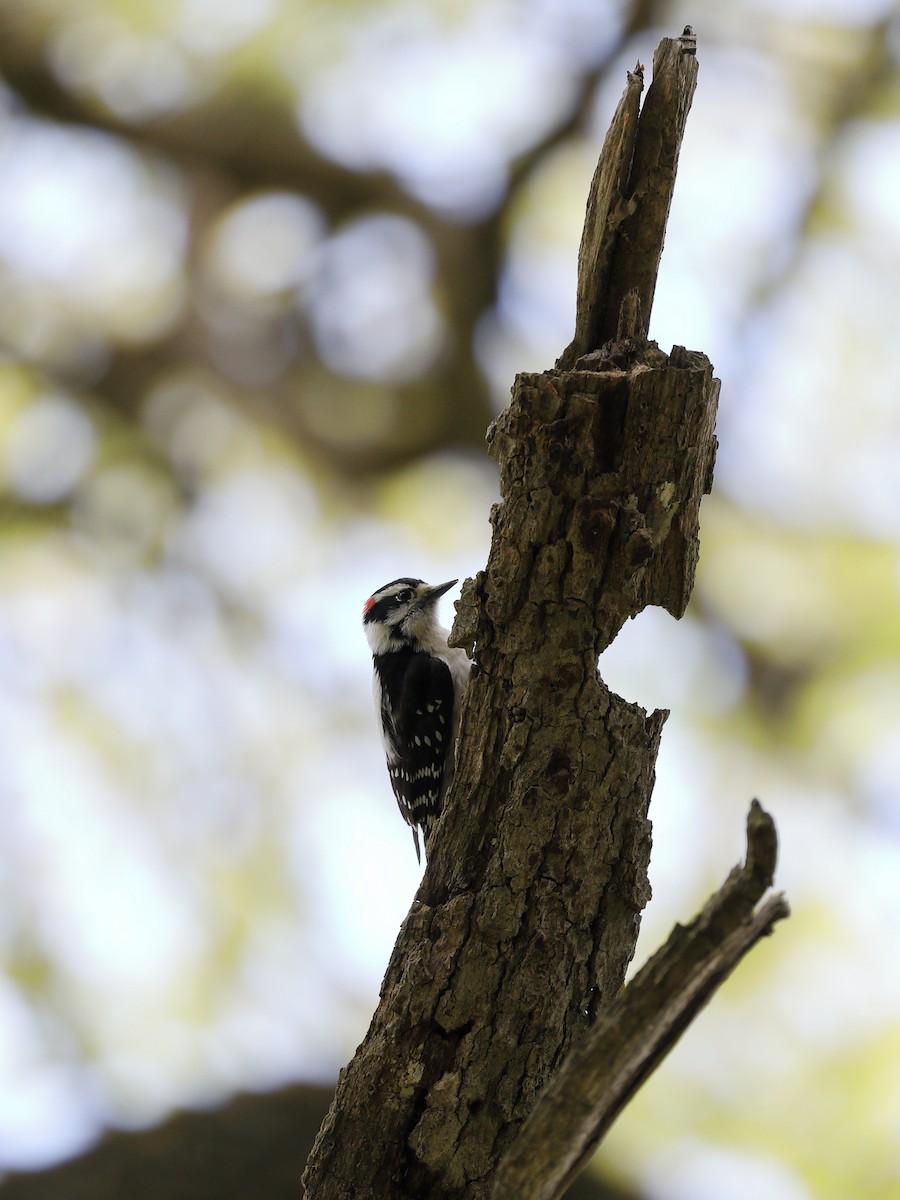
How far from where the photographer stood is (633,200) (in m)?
2.55

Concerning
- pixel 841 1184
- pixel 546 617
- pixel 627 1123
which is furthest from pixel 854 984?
pixel 546 617

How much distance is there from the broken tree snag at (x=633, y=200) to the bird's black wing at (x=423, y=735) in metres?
Answer: 1.91

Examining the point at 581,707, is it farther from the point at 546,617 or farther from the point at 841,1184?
the point at 841,1184

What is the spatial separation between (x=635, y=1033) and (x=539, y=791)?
0.74m

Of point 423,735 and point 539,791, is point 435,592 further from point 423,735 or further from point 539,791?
point 539,791

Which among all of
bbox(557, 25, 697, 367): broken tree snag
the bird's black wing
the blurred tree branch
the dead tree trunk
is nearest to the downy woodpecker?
the bird's black wing

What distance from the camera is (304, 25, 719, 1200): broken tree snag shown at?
7.91 ft

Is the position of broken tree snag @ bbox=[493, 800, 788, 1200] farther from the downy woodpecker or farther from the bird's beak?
the bird's beak

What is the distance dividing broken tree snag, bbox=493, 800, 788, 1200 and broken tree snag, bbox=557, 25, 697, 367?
1.34 m

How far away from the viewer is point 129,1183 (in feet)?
20.5

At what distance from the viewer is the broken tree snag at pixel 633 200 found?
252cm

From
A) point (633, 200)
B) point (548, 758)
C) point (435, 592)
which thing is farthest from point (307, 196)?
point (548, 758)

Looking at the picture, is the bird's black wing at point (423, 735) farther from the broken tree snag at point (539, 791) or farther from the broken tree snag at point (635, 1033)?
the broken tree snag at point (635, 1033)

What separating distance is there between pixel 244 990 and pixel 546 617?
4688 millimetres
